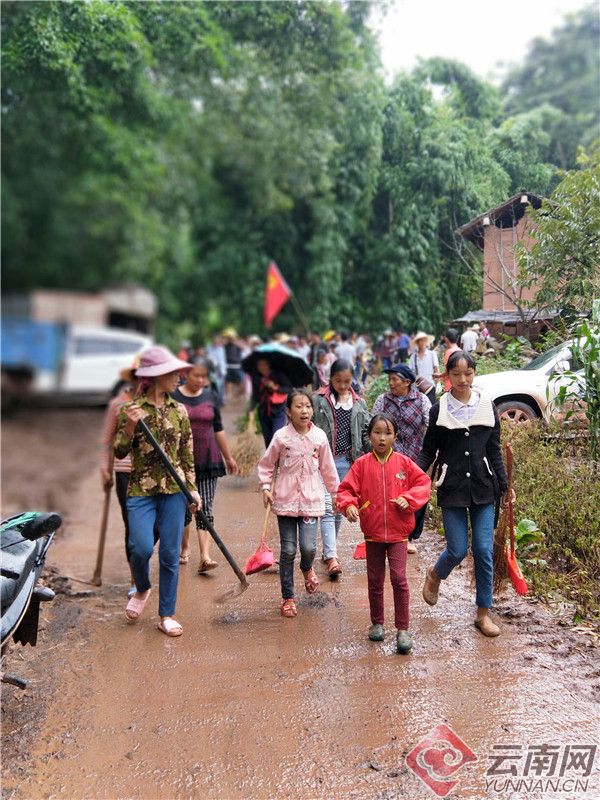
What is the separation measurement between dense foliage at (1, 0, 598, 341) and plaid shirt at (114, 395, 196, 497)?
0.56 m

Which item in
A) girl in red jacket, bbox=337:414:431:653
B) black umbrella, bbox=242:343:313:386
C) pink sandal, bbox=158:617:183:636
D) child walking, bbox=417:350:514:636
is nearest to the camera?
girl in red jacket, bbox=337:414:431:653

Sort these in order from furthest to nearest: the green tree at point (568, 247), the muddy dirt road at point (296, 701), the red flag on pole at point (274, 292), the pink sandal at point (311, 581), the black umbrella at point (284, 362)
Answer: the red flag on pole at point (274, 292), the black umbrella at point (284, 362), the green tree at point (568, 247), the pink sandal at point (311, 581), the muddy dirt road at point (296, 701)

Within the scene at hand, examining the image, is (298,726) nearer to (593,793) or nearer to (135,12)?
(593,793)

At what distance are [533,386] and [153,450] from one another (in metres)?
3.51

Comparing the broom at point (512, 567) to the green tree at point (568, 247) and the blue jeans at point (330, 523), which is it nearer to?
the blue jeans at point (330, 523)

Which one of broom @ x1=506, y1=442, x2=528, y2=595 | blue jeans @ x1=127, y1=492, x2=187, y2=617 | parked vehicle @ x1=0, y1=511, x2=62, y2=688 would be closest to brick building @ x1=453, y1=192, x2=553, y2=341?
broom @ x1=506, y1=442, x2=528, y2=595

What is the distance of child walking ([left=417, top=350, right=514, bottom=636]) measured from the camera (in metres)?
4.14

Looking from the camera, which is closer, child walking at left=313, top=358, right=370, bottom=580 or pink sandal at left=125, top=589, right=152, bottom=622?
pink sandal at left=125, top=589, right=152, bottom=622

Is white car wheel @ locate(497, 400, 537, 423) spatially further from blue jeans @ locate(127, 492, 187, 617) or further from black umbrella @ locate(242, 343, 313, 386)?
blue jeans @ locate(127, 492, 187, 617)

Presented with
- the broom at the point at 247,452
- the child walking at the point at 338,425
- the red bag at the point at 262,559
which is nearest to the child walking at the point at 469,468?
the child walking at the point at 338,425

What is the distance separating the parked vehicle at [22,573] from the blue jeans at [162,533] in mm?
523

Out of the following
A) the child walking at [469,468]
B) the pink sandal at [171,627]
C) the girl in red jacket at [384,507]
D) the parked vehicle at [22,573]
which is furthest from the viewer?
the pink sandal at [171,627]

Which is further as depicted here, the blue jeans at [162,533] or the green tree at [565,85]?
the green tree at [565,85]

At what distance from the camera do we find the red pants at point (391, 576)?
4.05m
